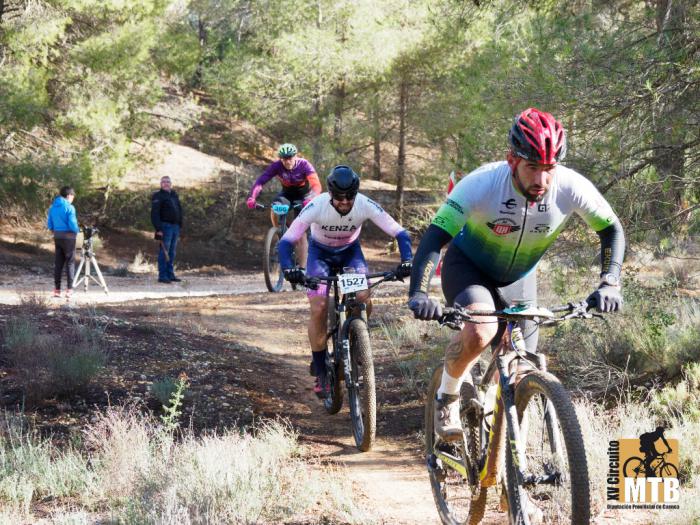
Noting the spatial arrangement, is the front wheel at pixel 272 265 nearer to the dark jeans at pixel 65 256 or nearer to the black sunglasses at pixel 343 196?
the dark jeans at pixel 65 256

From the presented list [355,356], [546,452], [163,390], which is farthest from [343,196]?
[546,452]

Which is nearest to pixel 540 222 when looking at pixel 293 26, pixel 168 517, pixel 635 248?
pixel 168 517

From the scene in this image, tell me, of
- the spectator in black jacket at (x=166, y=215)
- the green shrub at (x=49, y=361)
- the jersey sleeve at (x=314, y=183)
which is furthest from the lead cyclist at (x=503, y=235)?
the spectator in black jacket at (x=166, y=215)

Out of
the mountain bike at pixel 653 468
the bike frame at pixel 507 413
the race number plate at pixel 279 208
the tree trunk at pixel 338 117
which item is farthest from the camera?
the tree trunk at pixel 338 117

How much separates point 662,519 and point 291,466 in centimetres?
249

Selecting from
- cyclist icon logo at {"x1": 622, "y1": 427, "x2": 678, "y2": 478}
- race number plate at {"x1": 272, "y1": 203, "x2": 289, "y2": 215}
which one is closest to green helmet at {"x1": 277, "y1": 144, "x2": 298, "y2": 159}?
race number plate at {"x1": 272, "y1": 203, "x2": 289, "y2": 215}

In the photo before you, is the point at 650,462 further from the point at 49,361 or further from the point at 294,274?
the point at 49,361

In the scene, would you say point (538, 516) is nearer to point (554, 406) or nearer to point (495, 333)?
point (554, 406)

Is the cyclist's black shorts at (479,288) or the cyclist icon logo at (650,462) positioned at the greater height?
the cyclist's black shorts at (479,288)

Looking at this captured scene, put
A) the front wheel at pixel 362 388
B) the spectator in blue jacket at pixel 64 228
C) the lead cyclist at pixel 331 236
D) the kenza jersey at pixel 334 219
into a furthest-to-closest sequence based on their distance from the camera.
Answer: the spectator in blue jacket at pixel 64 228 → the kenza jersey at pixel 334 219 → the lead cyclist at pixel 331 236 → the front wheel at pixel 362 388

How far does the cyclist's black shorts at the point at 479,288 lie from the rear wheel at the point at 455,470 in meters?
0.45

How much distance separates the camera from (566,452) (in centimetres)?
348

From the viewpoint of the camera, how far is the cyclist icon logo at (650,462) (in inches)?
202

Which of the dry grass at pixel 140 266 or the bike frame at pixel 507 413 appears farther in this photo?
the dry grass at pixel 140 266
